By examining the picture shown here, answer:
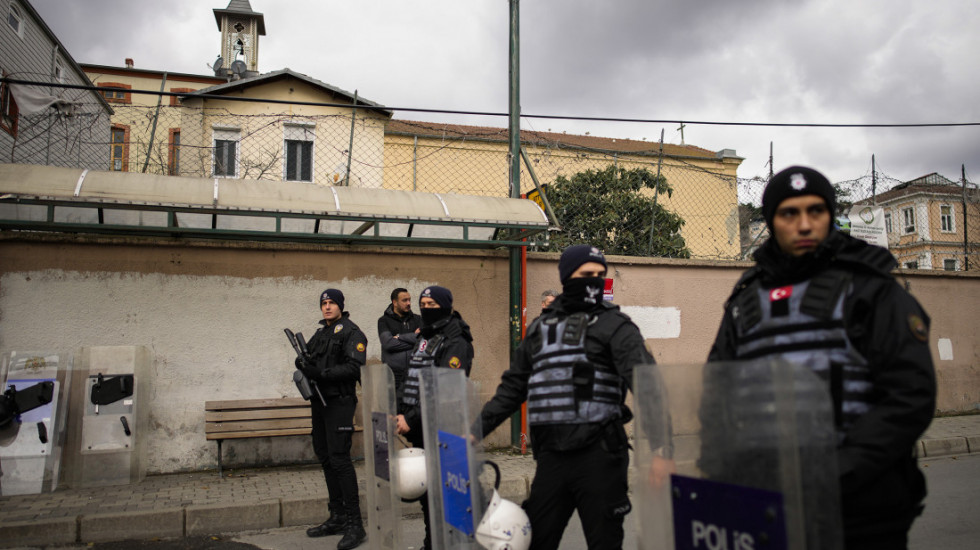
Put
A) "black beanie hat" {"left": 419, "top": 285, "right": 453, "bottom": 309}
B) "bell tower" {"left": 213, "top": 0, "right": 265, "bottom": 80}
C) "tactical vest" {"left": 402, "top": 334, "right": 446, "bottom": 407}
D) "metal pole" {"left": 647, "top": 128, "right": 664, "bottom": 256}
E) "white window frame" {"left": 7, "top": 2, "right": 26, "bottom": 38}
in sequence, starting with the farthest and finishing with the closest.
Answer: "bell tower" {"left": 213, "top": 0, "right": 265, "bottom": 80}
"white window frame" {"left": 7, "top": 2, "right": 26, "bottom": 38}
"metal pole" {"left": 647, "top": 128, "right": 664, "bottom": 256}
"black beanie hat" {"left": 419, "top": 285, "right": 453, "bottom": 309}
"tactical vest" {"left": 402, "top": 334, "right": 446, "bottom": 407}

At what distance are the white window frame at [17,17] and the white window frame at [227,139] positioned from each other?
7221 millimetres

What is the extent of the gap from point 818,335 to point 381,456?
2699mm

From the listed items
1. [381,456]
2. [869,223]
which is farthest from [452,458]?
[869,223]

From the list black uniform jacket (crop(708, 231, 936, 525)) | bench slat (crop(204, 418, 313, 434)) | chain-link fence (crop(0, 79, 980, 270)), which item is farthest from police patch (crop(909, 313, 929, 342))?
chain-link fence (crop(0, 79, 980, 270))

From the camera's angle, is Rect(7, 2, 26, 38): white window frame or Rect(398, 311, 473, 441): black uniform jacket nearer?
Rect(398, 311, 473, 441): black uniform jacket

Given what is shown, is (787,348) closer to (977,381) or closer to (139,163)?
(139,163)

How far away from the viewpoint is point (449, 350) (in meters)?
4.61

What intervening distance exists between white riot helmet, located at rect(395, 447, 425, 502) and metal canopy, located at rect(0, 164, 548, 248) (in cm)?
384

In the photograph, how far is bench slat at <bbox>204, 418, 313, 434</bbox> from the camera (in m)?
7.04

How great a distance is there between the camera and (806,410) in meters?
1.68

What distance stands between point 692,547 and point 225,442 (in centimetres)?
649

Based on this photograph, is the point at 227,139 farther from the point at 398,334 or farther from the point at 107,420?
the point at 398,334

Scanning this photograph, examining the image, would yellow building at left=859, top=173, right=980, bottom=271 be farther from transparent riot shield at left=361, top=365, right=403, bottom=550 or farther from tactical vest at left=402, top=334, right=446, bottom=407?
transparent riot shield at left=361, top=365, right=403, bottom=550

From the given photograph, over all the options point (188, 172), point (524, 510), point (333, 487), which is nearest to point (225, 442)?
point (333, 487)
